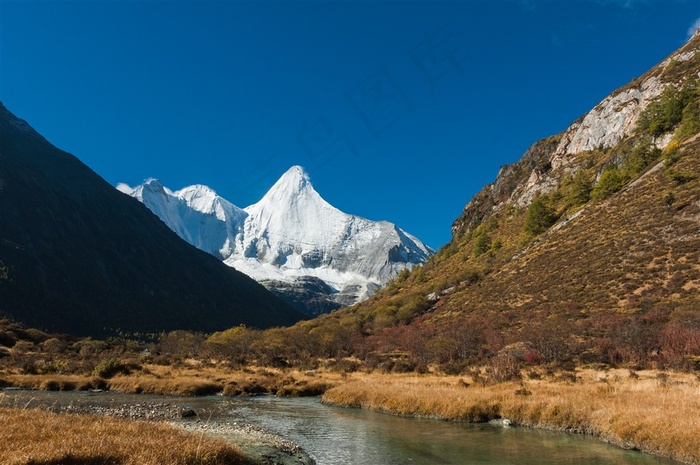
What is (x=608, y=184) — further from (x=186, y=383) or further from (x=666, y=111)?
(x=186, y=383)

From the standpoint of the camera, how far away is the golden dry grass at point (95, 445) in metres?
11.1

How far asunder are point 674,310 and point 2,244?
202 meters

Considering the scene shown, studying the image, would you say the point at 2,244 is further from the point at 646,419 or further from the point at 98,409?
the point at 646,419

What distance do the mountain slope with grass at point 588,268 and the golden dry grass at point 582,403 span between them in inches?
266

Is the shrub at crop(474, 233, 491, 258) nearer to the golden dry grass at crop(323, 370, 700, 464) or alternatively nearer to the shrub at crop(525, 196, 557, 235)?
the shrub at crop(525, 196, 557, 235)

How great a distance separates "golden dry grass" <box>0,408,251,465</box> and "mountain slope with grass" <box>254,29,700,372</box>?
31.6 metres

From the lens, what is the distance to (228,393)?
4359cm

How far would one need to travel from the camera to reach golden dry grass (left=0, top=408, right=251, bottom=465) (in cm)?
1108

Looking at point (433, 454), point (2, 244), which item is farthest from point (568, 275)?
point (2, 244)

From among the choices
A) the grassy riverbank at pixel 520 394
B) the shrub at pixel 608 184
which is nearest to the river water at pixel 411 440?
the grassy riverbank at pixel 520 394

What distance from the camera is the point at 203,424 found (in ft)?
83.3

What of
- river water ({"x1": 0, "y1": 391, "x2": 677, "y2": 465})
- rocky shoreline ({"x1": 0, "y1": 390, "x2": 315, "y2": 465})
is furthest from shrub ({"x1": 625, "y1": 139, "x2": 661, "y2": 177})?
rocky shoreline ({"x1": 0, "y1": 390, "x2": 315, "y2": 465})


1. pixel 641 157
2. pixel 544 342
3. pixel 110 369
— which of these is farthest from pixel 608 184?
pixel 110 369

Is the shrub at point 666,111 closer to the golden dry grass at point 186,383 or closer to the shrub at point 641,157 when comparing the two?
the shrub at point 641,157
